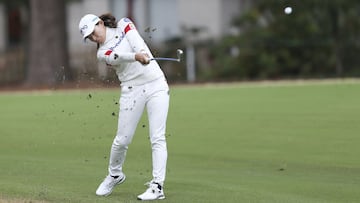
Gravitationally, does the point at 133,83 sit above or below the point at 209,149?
above

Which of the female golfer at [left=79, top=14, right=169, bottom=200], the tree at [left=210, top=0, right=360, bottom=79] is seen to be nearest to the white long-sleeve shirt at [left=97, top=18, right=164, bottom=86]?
the female golfer at [left=79, top=14, right=169, bottom=200]

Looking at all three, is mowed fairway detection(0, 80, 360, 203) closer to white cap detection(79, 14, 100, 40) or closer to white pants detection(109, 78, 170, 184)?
white pants detection(109, 78, 170, 184)

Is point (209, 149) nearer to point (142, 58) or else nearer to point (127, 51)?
point (127, 51)

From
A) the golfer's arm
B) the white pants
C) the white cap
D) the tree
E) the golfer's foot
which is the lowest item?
the tree

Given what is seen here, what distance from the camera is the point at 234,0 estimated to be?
41.6m

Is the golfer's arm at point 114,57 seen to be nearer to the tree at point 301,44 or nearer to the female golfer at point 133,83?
the female golfer at point 133,83

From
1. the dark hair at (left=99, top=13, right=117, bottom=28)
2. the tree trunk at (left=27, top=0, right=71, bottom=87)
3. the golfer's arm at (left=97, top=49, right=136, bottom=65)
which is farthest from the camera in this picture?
the tree trunk at (left=27, top=0, right=71, bottom=87)

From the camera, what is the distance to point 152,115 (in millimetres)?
9789

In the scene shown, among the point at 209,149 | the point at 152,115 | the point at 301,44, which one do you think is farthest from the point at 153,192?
the point at 301,44

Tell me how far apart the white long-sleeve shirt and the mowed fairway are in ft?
4.30

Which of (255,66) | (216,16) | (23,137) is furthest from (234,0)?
(23,137)

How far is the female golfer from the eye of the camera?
31.9 feet

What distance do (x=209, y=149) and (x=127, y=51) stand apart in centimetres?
552

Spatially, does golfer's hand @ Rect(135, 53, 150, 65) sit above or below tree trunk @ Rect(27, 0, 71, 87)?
above
